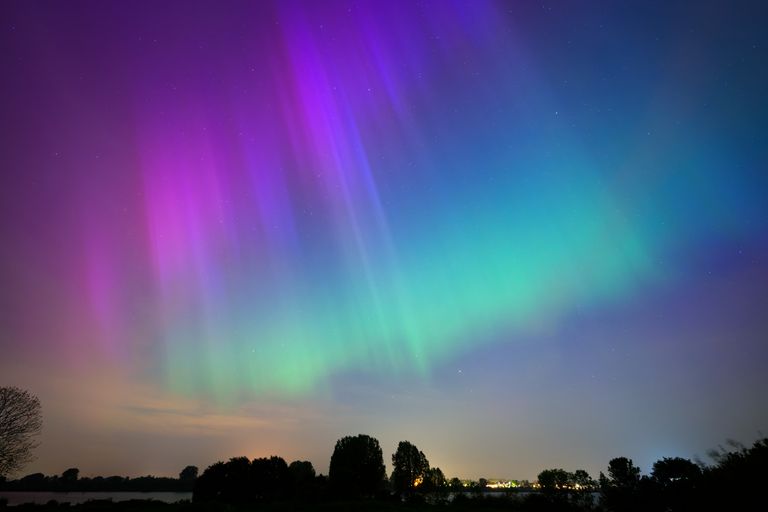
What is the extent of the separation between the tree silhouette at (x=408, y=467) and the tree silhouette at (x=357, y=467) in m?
17.4

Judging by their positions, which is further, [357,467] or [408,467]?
[408,467]

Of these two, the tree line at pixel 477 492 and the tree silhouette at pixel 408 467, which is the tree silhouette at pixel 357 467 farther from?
the tree silhouette at pixel 408 467

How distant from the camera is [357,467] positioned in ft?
312

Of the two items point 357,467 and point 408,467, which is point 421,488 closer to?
point 408,467

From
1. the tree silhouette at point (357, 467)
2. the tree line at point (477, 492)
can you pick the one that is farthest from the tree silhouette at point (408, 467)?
the tree silhouette at point (357, 467)

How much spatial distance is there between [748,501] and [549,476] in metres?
111

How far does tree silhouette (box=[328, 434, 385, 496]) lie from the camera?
92188mm

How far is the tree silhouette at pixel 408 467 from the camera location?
4471 inches

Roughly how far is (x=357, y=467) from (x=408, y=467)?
26.7 meters

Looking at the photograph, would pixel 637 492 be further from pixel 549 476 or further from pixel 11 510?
pixel 11 510

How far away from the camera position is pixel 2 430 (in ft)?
149

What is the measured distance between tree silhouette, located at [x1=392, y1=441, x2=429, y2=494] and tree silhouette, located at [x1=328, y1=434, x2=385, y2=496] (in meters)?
17.4

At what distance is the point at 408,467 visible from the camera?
378 ft

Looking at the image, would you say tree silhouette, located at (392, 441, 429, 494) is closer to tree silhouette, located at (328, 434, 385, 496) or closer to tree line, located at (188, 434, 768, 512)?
→ tree line, located at (188, 434, 768, 512)
